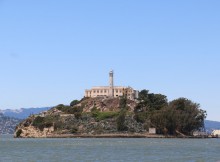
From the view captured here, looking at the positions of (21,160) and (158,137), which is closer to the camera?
(21,160)

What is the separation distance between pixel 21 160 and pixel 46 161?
14.4 ft

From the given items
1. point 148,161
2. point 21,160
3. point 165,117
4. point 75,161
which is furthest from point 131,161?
point 165,117

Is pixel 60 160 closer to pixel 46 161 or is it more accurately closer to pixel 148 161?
pixel 46 161

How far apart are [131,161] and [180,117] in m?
129

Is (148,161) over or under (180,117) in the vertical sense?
under

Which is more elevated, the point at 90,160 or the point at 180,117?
the point at 180,117

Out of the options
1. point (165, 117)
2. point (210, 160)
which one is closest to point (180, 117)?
point (165, 117)

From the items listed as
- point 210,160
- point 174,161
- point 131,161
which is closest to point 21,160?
point 131,161

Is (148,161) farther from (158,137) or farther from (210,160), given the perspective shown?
(158,137)

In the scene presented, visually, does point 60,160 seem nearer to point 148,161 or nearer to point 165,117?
point 148,161

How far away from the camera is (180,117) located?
200 m

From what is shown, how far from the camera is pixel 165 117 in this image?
199 metres

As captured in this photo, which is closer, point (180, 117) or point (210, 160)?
point (210, 160)

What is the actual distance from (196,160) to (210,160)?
201cm
